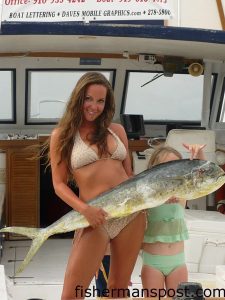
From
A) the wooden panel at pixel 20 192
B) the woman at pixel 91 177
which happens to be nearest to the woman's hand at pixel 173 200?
the woman at pixel 91 177

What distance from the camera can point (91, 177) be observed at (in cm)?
346

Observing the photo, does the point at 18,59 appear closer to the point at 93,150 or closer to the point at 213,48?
the point at 213,48

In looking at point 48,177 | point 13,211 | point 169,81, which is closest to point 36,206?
point 13,211

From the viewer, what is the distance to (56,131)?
11.6 ft

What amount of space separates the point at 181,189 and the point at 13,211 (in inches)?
185

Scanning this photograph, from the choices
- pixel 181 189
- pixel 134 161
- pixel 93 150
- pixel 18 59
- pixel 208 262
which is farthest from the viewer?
pixel 18 59

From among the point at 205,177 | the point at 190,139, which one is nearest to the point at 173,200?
the point at 205,177

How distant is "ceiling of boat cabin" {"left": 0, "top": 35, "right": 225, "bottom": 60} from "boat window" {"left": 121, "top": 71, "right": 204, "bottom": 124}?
0.84m

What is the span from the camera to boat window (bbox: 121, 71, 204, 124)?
865 centimetres

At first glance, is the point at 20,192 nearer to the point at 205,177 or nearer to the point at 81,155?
the point at 81,155

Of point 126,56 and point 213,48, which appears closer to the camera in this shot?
point 213,48

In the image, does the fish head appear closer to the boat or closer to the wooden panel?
the boat

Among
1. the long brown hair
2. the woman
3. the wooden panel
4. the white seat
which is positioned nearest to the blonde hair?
the woman

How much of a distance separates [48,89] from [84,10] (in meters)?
3.28
